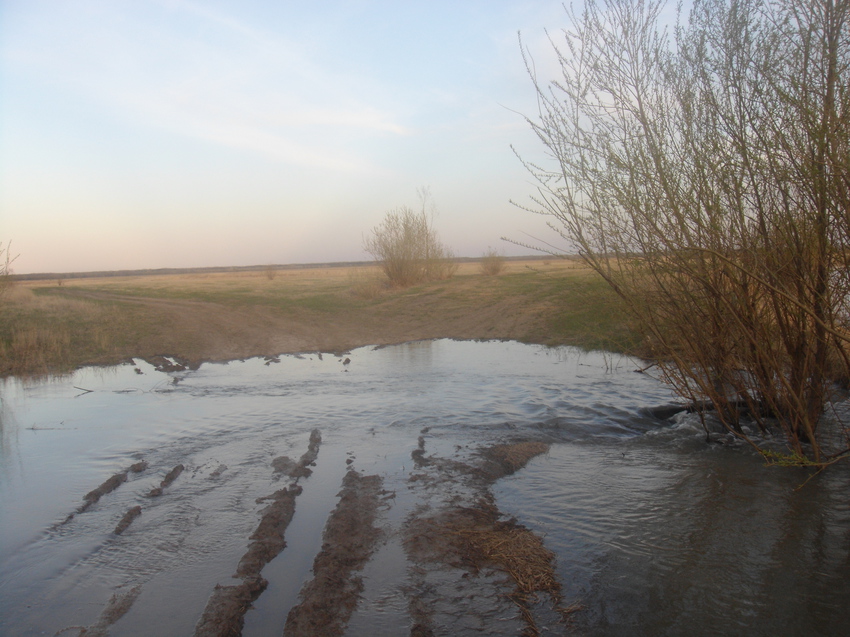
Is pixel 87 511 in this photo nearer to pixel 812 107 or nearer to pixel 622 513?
pixel 622 513

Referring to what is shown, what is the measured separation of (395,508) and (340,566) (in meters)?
1.12

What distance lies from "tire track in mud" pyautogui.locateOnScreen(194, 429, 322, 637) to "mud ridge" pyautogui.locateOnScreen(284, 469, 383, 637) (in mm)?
333

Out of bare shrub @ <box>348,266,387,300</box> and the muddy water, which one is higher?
bare shrub @ <box>348,266,387,300</box>

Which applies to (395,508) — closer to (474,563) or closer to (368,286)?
(474,563)

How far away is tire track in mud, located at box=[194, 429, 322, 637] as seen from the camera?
11.5 feet

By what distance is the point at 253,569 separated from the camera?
13.6 feet

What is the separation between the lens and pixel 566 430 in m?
7.77

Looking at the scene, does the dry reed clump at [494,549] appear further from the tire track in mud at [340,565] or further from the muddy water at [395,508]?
→ the tire track in mud at [340,565]

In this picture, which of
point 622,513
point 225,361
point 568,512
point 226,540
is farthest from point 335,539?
point 225,361

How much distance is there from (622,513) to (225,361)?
10.9m

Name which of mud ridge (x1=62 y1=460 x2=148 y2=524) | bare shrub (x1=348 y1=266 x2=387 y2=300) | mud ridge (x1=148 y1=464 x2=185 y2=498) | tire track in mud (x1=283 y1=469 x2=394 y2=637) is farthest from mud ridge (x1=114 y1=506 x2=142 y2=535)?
bare shrub (x1=348 y1=266 x2=387 y2=300)

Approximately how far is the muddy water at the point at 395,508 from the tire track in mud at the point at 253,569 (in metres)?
0.07

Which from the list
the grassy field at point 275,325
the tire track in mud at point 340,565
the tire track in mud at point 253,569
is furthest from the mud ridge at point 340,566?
the grassy field at point 275,325

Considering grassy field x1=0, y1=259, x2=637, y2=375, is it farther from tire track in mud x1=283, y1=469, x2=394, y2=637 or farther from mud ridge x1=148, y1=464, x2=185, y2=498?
mud ridge x1=148, y1=464, x2=185, y2=498
